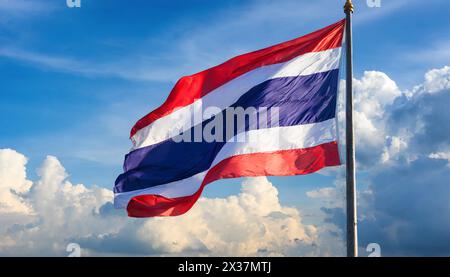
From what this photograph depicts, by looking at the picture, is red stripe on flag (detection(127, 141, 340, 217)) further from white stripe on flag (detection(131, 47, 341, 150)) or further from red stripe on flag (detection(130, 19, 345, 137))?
red stripe on flag (detection(130, 19, 345, 137))

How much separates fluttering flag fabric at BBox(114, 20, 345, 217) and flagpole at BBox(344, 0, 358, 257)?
98 centimetres

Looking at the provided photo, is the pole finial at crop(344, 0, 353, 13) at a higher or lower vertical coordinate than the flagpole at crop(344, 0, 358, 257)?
higher

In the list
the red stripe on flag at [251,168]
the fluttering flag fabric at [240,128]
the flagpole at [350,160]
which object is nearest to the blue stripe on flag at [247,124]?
the fluttering flag fabric at [240,128]

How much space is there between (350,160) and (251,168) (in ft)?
10.8

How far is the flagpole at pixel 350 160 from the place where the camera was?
63.4ft

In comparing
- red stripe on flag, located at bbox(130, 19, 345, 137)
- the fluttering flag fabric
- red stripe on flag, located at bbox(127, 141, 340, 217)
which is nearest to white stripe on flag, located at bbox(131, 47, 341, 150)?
the fluttering flag fabric

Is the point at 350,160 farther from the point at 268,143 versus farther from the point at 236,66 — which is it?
the point at 236,66

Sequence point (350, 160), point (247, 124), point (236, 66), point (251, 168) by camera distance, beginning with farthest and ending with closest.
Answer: point (236, 66) < point (247, 124) < point (251, 168) < point (350, 160)

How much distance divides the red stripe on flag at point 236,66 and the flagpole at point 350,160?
1074mm

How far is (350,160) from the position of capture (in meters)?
19.8

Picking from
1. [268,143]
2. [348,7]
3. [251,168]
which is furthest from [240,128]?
[348,7]

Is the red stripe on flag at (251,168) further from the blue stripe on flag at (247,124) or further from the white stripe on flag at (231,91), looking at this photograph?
the white stripe on flag at (231,91)

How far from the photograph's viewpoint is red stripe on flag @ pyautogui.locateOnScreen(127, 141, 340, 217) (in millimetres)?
21141

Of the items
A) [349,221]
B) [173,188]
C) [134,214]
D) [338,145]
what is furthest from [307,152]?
[134,214]
